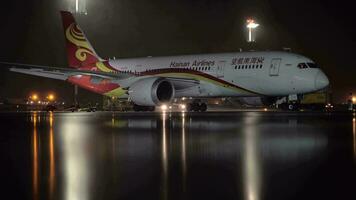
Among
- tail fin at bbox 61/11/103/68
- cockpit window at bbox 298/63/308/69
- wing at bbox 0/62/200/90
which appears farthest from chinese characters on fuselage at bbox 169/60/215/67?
tail fin at bbox 61/11/103/68

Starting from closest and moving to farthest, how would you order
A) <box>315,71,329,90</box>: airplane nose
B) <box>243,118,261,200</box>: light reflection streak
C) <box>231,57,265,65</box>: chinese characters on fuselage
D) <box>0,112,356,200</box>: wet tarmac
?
1. <box>243,118,261,200</box>: light reflection streak
2. <box>0,112,356,200</box>: wet tarmac
3. <box>315,71,329,90</box>: airplane nose
4. <box>231,57,265,65</box>: chinese characters on fuselage

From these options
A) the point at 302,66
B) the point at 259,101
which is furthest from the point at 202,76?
the point at 302,66

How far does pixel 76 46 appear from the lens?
4266 cm

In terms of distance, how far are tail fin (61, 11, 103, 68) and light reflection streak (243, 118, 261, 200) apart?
104ft

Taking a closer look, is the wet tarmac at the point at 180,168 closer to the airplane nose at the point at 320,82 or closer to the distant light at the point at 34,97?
the airplane nose at the point at 320,82

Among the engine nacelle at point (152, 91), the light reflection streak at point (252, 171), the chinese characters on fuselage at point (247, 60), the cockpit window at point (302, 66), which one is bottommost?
the light reflection streak at point (252, 171)

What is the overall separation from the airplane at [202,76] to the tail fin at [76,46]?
1026 mm

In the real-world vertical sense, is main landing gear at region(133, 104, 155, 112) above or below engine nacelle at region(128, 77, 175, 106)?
below

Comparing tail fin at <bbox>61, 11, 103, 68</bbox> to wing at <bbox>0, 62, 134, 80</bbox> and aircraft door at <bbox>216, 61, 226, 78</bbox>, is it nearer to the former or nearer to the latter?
wing at <bbox>0, 62, 134, 80</bbox>

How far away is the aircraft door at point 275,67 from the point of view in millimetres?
31578

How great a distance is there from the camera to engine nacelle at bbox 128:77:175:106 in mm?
32263

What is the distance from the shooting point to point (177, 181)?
23.0ft

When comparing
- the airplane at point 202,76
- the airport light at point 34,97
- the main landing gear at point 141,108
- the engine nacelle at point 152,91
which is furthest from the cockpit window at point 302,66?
the airport light at point 34,97

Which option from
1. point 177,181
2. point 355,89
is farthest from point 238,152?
point 355,89
